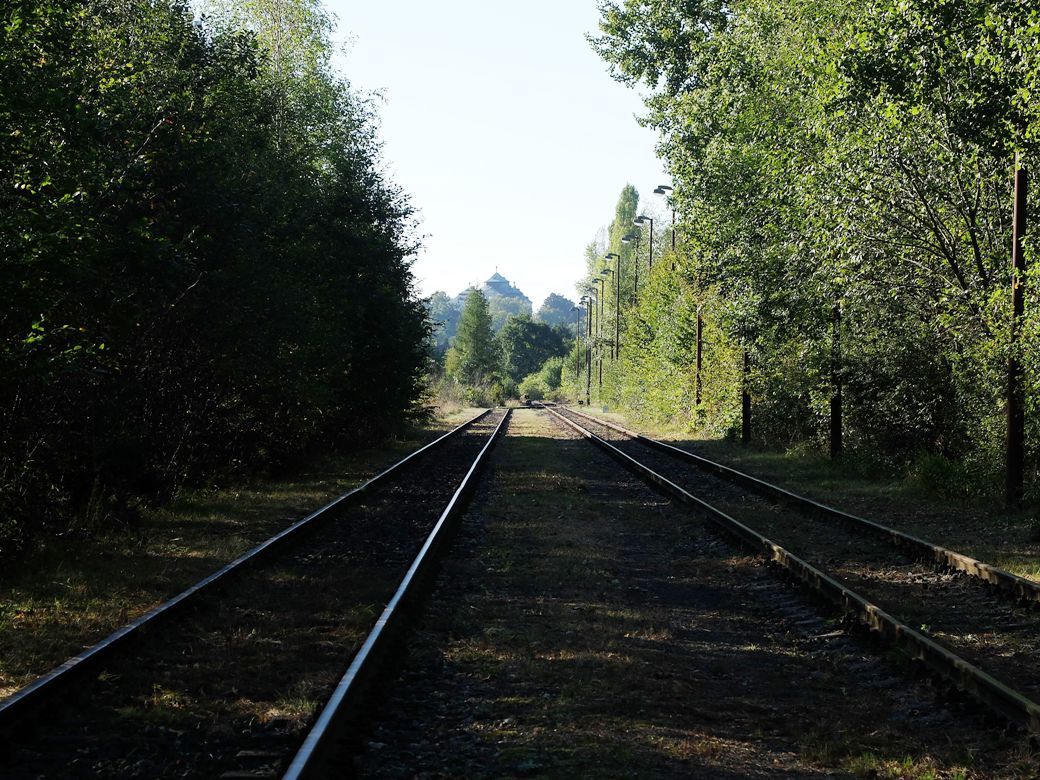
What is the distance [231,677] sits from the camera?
600 cm

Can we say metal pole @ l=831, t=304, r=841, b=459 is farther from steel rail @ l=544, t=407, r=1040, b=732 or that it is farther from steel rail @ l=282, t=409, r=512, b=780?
steel rail @ l=282, t=409, r=512, b=780

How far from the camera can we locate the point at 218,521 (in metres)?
12.7

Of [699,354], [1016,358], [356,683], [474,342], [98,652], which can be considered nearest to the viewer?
[356,683]

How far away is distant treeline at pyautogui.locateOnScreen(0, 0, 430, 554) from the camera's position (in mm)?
9094

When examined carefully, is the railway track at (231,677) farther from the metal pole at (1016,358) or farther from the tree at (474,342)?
the tree at (474,342)

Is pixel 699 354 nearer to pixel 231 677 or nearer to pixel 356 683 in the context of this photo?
pixel 231 677

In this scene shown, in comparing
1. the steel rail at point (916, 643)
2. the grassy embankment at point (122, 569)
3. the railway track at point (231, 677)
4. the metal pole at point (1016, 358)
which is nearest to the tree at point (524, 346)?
the grassy embankment at point (122, 569)

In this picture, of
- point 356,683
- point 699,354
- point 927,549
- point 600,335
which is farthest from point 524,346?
point 356,683

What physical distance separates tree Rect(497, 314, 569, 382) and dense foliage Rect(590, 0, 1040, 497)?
116393 millimetres

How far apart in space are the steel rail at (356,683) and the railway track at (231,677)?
1cm

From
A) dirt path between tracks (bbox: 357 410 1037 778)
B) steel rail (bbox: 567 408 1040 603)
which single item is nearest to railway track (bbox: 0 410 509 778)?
dirt path between tracks (bbox: 357 410 1037 778)

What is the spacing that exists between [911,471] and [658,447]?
10.3m

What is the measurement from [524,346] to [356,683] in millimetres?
140710

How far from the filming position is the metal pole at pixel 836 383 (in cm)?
1905
